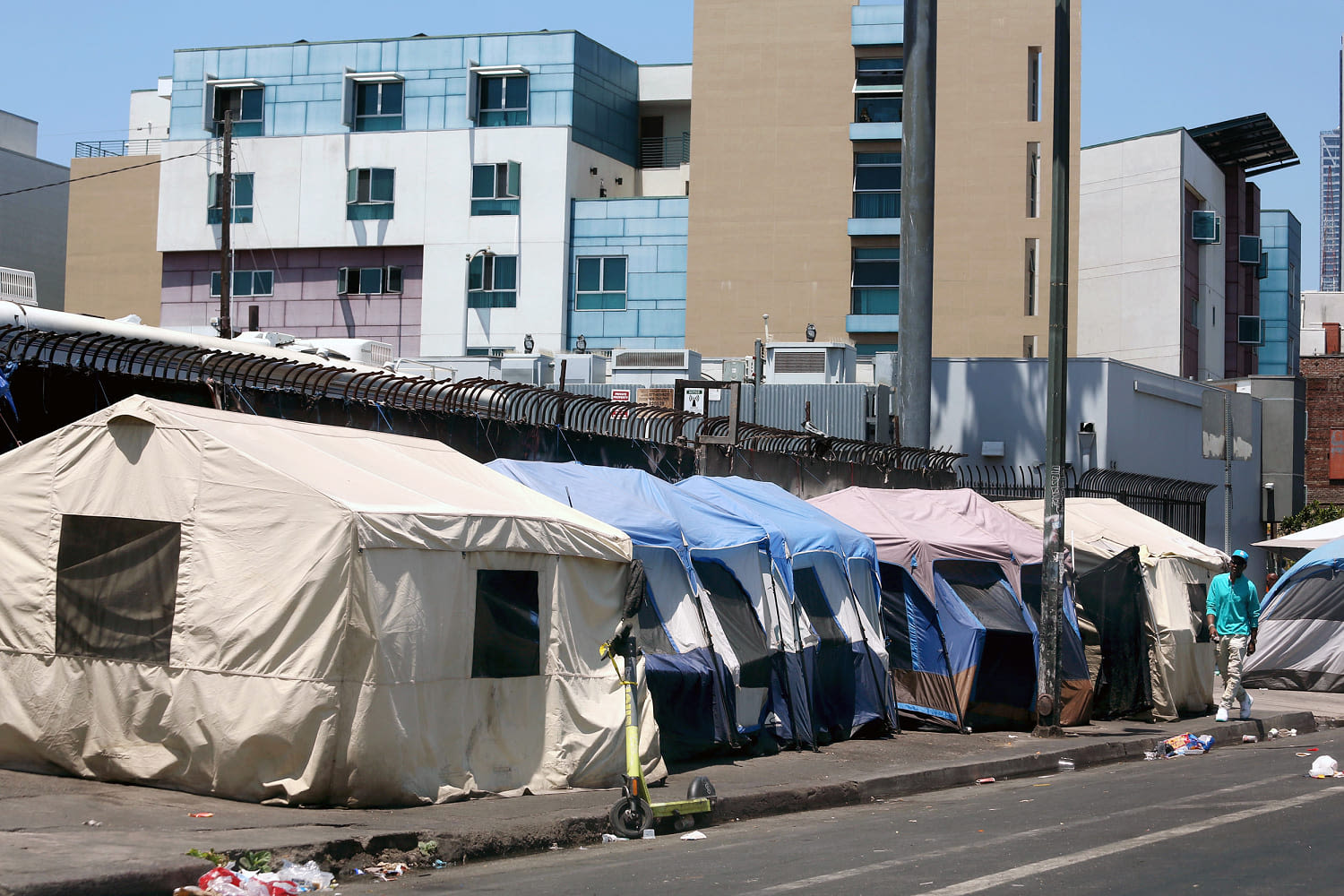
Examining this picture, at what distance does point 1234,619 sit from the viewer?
17922 millimetres

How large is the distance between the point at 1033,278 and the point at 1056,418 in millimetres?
30833

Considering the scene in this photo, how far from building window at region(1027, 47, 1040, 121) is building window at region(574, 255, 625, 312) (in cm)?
1373

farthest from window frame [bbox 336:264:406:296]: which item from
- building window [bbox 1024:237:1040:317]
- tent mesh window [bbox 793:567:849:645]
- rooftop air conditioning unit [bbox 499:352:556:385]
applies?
tent mesh window [bbox 793:567:849:645]

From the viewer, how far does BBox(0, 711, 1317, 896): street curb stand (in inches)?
294

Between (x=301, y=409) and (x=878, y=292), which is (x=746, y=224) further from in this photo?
(x=301, y=409)

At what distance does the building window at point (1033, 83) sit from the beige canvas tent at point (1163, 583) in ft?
91.7

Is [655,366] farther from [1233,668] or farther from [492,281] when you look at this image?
[1233,668]

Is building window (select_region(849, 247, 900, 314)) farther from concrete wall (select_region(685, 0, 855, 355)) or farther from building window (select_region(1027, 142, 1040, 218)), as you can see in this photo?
building window (select_region(1027, 142, 1040, 218))

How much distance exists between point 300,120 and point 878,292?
2053 cm

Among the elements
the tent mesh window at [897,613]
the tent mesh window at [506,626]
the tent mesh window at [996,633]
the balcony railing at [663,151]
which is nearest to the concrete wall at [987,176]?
the balcony railing at [663,151]

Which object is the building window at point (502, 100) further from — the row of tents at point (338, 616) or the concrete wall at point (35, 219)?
the row of tents at point (338, 616)

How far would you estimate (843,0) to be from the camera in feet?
154

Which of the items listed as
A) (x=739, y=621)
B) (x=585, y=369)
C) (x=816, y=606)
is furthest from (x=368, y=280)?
(x=739, y=621)

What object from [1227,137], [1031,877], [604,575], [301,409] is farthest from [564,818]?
[1227,137]
